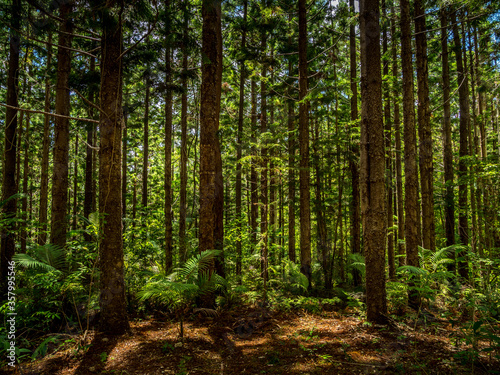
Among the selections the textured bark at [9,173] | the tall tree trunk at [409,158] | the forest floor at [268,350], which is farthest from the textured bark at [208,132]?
the textured bark at [9,173]

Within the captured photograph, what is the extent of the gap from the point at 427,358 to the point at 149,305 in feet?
19.3

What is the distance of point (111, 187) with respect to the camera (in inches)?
199

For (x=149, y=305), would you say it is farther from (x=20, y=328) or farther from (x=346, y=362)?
(x=346, y=362)

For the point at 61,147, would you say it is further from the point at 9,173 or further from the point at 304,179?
the point at 304,179

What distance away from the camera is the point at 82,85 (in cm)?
870

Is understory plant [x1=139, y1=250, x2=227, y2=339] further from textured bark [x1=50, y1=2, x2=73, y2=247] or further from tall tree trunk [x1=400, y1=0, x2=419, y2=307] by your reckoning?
tall tree trunk [x1=400, y1=0, x2=419, y2=307]

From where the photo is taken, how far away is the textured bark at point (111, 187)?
493 centimetres

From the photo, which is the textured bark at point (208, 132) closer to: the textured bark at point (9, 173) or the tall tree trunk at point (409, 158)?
the tall tree trunk at point (409, 158)

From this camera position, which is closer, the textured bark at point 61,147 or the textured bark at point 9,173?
the textured bark at point 61,147

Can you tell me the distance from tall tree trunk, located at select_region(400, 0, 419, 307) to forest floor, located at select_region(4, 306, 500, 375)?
1695 mm

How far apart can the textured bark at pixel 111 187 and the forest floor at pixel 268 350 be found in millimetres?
502

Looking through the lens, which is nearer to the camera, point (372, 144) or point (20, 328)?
point (20, 328)

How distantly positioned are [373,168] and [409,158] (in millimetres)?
2388

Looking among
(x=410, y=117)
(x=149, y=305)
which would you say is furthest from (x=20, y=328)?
(x=410, y=117)
